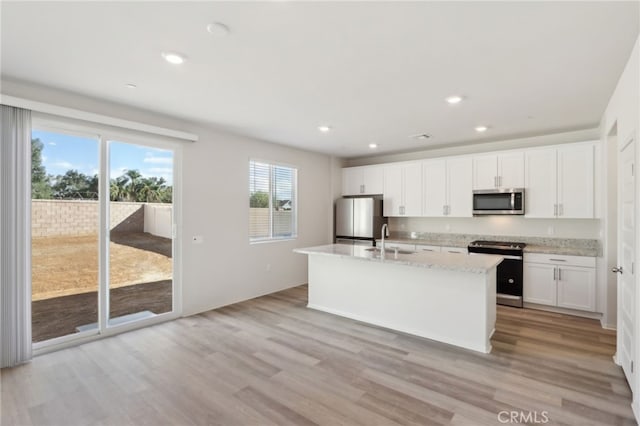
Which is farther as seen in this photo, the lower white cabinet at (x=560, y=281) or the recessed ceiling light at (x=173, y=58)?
the lower white cabinet at (x=560, y=281)

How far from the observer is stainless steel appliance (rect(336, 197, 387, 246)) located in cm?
627

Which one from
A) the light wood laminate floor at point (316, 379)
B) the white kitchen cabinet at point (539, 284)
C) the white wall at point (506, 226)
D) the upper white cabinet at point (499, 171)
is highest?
the upper white cabinet at point (499, 171)

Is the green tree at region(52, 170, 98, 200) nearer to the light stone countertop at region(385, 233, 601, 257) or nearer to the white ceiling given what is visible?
the white ceiling

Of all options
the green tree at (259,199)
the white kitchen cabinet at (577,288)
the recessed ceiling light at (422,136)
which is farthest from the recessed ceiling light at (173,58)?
the white kitchen cabinet at (577,288)

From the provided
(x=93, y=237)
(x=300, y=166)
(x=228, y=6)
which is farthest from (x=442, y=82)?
(x=93, y=237)

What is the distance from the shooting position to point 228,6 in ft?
6.24

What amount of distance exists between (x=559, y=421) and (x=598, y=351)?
1.60 meters

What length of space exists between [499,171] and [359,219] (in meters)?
2.59

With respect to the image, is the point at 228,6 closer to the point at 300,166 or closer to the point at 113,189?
the point at 113,189

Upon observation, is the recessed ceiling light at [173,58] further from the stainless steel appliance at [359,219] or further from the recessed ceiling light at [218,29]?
the stainless steel appliance at [359,219]

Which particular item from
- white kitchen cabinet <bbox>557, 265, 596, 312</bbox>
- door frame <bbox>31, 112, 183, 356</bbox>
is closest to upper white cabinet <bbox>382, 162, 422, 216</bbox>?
white kitchen cabinet <bbox>557, 265, 596, 312</bbox>

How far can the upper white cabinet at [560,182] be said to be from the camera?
4.46m

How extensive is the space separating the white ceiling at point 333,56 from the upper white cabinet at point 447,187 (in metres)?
1.52

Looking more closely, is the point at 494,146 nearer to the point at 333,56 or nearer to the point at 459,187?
the point at 459,187
